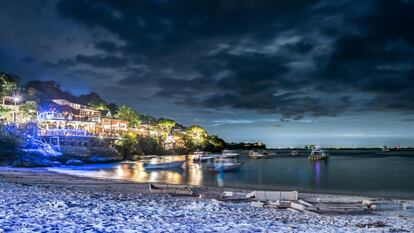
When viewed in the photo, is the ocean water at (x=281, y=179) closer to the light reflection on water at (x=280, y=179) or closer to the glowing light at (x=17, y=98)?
the light reflection on water at (x=280, y=179)

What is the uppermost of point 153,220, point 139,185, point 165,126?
point 165,126

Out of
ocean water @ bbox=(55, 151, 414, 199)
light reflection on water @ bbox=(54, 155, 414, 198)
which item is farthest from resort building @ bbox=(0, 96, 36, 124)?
light reflection on water @ bbox=(54, 155, 414, 198)

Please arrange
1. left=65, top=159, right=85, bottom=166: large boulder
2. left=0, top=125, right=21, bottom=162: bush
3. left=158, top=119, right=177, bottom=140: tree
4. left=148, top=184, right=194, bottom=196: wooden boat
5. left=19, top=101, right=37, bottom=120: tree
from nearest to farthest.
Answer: left=148, top=184, right=194, bottom=196: wooden boat < left=0, top=125, right=21, bottom=162: bush < left=65, top=159, right=85, bottom=166: large boulder < left=19, top=101, right=37, bottom=120: tree < left=158, top=119, right=177, bottom=140: tree

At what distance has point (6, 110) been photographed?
7550 centimetres

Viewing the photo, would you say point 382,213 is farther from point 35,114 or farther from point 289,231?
point 35,114

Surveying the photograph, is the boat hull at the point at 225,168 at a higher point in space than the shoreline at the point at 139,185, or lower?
lower

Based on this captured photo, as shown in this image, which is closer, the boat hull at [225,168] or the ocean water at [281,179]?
the ocean water at [281,179]

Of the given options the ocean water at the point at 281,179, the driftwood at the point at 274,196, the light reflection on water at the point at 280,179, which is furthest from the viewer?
the light reflection on water at the point at 280,179

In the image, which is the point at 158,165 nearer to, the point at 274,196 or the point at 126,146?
the point at 126,146

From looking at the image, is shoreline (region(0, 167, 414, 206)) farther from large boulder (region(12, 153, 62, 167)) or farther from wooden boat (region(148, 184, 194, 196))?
large boulder (region(12, 153, 62, 167))

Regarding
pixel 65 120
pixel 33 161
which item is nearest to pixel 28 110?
pixel 65 120

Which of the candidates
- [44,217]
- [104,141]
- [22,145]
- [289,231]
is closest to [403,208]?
[289,231]

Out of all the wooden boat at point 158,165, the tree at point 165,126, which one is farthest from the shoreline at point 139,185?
the tree at point 165,126

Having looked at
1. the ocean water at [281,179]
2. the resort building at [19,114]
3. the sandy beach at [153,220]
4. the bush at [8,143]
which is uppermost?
the resort building at [19,114]
